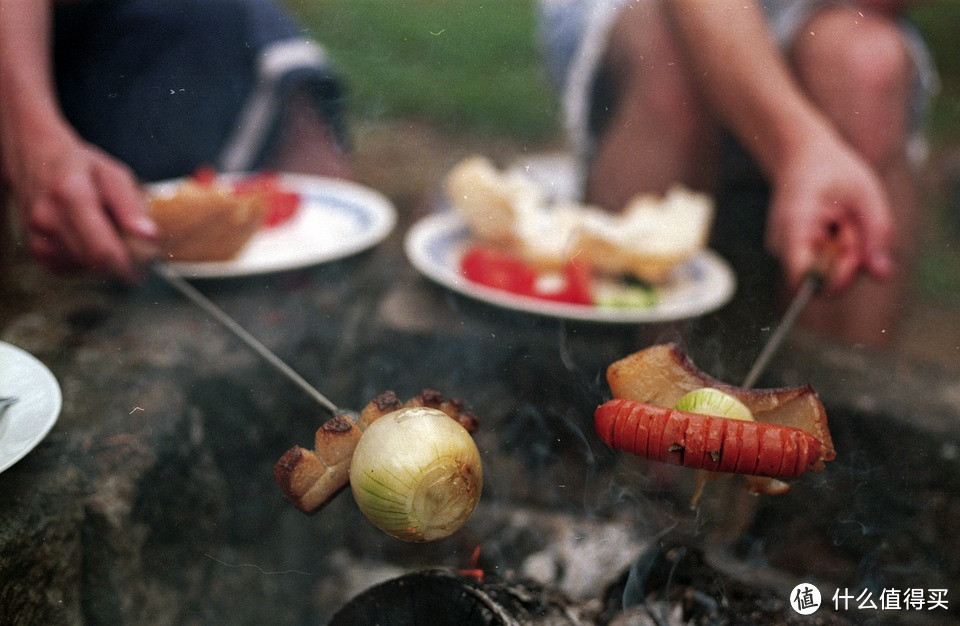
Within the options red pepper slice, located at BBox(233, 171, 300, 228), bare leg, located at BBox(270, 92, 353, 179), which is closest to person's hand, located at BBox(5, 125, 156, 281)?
red pepper slice, located at BBox(233, 171, 300, 228)

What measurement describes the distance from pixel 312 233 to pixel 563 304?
1.05 meters

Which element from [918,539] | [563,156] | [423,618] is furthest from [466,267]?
[563,156]

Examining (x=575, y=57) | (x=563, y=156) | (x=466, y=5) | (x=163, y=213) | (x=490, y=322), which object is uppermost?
(x=466, y=5)

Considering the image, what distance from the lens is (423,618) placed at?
1389mm

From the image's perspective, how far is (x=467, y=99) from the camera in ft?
15.6

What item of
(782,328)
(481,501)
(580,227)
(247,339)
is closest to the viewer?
(247,339)

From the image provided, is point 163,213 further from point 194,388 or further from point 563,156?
point 563,156

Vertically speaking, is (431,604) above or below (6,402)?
below

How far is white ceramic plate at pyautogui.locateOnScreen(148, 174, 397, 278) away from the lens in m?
2.29

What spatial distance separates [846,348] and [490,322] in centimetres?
121

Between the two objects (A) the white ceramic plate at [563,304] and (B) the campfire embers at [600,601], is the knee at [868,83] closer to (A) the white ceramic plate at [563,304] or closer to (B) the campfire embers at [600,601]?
(A) the white ceramic plate at [563,304]

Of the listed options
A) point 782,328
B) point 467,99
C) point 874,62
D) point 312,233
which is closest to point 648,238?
point 782,328

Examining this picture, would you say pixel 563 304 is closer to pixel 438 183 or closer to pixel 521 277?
pixel 521 277

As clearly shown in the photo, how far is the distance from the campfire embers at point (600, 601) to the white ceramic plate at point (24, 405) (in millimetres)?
667
